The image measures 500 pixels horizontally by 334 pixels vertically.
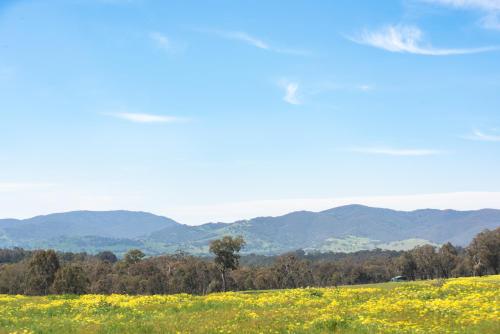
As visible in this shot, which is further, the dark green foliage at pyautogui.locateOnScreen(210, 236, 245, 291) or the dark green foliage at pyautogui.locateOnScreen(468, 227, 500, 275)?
the dark green foliage at pyautogui.locateOnScreen(468, 227, 500, 275)

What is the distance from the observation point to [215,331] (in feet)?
70.2

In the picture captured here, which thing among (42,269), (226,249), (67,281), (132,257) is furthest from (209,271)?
(67,281)

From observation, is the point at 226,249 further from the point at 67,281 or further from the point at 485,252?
the point at 485,252

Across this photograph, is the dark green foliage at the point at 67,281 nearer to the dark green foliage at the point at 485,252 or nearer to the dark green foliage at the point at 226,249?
the dark green foliage at the point at 226,249

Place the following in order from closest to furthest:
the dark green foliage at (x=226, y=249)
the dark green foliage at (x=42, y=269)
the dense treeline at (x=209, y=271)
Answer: the dark green foliage at (x=42, y=269) → the dense treeline at (x=209, y=271) → the dark green foliage at (x=226, y=249)

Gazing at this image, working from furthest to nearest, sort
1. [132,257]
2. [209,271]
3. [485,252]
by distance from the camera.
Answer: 1. [132,257]
2. [209,271]
3. [485,252]

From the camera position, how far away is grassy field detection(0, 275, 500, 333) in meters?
20.4

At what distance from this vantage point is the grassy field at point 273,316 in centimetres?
2042

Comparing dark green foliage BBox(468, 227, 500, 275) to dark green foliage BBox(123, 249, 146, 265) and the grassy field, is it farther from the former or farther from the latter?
the grassy field

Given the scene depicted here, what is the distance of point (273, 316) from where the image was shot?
81.8 feet

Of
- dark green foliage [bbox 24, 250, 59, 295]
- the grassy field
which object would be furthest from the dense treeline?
the grassy field

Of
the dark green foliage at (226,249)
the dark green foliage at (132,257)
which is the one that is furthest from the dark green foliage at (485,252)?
the dark green foliage at (132,257)

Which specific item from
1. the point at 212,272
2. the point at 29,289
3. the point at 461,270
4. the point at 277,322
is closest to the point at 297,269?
the point at 212,272

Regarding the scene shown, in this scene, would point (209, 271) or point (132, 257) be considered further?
point (132, 257)
